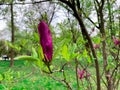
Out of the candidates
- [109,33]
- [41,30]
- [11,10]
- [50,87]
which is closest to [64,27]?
[109,33]

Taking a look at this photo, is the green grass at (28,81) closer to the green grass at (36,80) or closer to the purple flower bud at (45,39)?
the green grass at (36,80)

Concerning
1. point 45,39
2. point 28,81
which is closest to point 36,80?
point 28,81

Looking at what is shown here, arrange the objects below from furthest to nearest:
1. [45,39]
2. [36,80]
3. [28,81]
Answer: [36,80] → [28,81] → [45,39]

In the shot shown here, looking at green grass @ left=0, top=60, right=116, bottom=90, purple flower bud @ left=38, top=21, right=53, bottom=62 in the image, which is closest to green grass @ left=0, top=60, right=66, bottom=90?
green grass @ left=0, top=60, right=116, bottom=90

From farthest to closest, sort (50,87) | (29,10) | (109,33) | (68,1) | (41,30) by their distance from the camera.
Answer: (29,10) < (50,87) < (109,33) < (68,1) < (41,30)

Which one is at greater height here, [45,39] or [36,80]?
[45,39]

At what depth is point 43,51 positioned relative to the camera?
1.06 m

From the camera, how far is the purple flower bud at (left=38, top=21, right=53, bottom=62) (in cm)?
97

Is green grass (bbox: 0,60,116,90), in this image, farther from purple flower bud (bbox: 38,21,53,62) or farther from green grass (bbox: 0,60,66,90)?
purple flower bud (bbox: 38,21,53,62)

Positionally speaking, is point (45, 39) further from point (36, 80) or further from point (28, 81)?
point (36, 80)

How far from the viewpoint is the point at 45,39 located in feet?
3.30

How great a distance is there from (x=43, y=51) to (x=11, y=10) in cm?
1994

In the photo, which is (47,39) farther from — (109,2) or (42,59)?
(109,2)

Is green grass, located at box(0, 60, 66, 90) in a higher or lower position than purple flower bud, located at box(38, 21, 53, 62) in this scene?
lower
